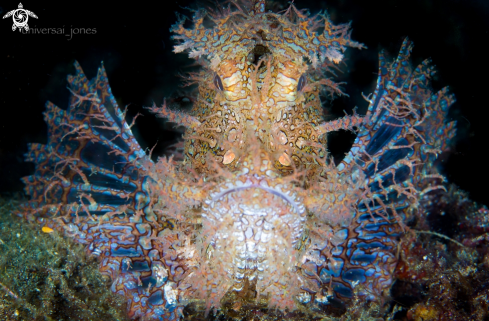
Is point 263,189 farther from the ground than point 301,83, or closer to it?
closer to it

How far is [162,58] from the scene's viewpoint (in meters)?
6.87

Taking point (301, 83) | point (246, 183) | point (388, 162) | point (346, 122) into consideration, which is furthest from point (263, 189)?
point (388, 162)

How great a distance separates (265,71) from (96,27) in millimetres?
4653

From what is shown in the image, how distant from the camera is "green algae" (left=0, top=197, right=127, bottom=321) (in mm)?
3174

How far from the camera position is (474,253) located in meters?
4.20

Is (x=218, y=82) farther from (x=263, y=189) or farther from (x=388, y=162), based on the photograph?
(x=388, y=162)

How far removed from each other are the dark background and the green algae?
139 inches

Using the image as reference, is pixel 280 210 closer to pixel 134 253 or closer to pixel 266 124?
pixel 266 124

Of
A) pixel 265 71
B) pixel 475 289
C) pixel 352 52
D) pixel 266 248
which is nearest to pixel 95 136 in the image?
pixel 265 71

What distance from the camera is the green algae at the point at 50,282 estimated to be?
10.4ft

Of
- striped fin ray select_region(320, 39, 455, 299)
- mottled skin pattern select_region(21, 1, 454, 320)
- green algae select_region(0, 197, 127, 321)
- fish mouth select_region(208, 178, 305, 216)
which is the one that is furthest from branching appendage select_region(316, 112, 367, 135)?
green algae select_region(0, 197, 127, 321)

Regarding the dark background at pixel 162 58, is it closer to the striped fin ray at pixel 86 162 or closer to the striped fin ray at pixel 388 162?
the striped fin ray at pixel 388 162

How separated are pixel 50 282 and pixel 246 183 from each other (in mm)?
2509

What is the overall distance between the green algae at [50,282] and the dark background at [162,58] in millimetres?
3535
